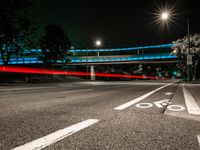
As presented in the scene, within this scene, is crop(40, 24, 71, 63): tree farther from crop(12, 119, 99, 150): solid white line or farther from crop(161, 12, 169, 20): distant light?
crop(12, 119, 99, 150): solid white line

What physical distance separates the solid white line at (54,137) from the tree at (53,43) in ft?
130

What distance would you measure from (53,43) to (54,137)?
134 ft

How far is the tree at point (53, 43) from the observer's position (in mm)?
41500

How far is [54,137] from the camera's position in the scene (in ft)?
8.75

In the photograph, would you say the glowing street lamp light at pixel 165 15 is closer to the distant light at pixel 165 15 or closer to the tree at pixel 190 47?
the distant light at pixel 165 15

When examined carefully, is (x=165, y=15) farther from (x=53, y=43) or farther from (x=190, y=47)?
(x=53, y=43)

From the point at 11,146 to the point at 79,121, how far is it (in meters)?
1.53

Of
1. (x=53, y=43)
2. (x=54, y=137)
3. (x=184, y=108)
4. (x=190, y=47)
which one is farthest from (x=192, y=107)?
(x=53, y=43)

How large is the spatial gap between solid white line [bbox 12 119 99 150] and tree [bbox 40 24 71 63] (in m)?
39.8

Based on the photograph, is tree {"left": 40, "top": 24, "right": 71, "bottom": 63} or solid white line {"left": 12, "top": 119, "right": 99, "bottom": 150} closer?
solid white line {"left": 12, "top": 119, "right": 99, "bottom": 150}

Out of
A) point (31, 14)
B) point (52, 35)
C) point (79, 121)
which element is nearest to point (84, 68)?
point (52, 35)

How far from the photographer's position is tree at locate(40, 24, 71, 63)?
4150cm

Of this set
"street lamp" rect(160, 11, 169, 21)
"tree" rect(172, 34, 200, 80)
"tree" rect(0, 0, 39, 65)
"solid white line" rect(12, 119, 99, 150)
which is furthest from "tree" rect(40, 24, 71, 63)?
"solid white line" rect(12, 119, 99, 150)

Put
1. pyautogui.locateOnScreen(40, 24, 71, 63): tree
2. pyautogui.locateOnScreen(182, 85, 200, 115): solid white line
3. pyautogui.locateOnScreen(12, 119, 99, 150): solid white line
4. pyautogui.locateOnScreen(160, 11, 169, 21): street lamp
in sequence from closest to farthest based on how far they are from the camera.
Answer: pyautogui.locateOnScreen(12, 119, 99, 150): solid white line < pyautogui.locateOnScreen(182, 85, 200, 115): solid white line < pyautogui.locateOnScreen(160, 11, 169, 21): street lamp < pyautogui.locateOnScreen(40, 24, 71, 63): tree
